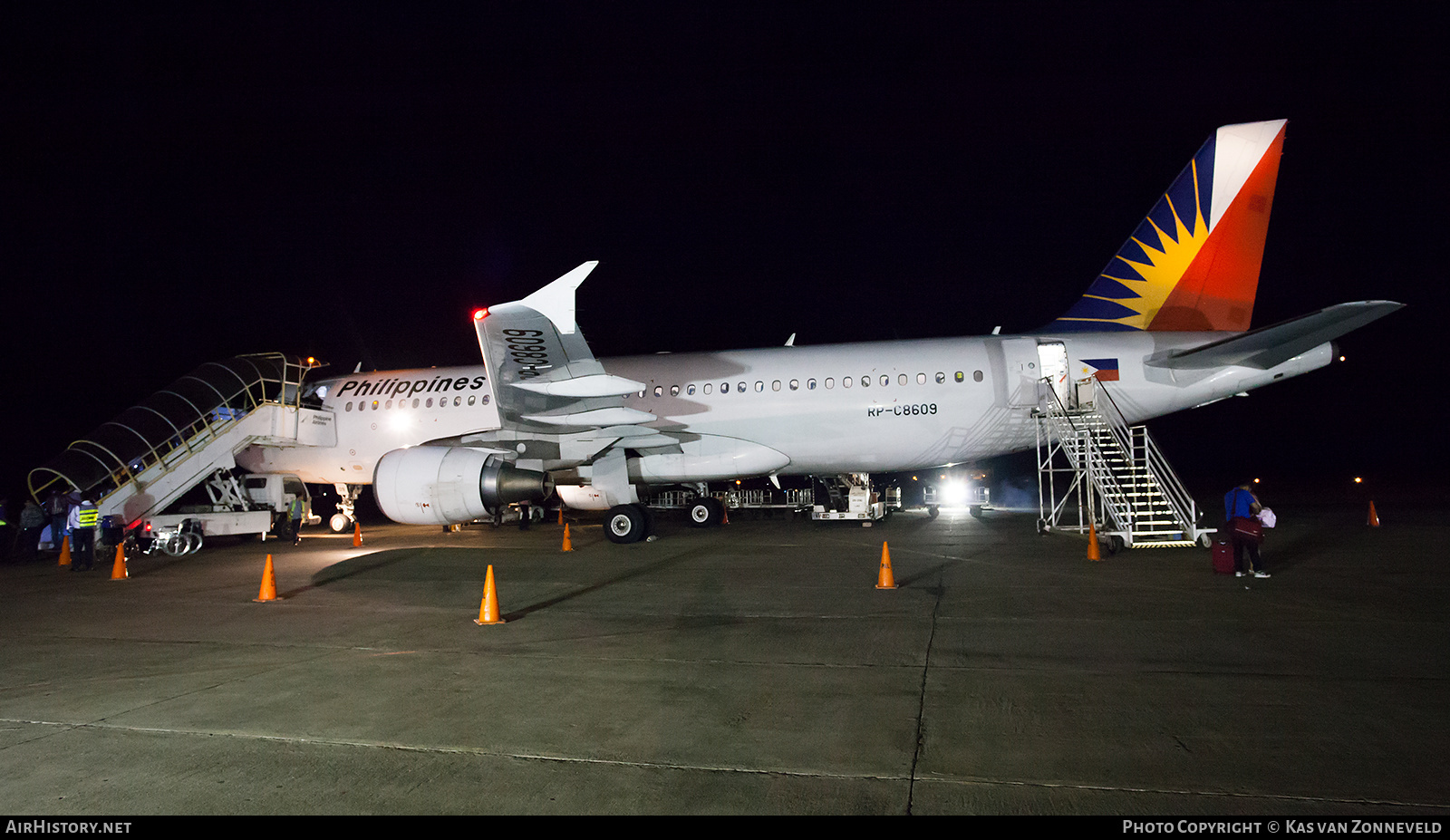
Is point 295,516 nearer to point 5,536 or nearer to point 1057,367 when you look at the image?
point 5,536

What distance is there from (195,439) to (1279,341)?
770 inches

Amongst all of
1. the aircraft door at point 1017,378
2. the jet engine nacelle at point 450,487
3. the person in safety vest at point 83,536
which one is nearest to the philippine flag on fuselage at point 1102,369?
the aircraft door at point 1017,378

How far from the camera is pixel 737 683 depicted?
5.31 m

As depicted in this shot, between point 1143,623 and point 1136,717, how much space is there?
281 centimetres

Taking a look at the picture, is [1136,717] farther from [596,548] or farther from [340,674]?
[596,548]

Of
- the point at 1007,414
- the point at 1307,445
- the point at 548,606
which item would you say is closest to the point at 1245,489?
the point at 1007,414

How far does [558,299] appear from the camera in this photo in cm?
1175

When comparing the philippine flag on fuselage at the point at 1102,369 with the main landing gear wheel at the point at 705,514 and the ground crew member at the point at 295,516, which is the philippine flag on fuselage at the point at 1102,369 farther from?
the ground crew member at the point at 295,516

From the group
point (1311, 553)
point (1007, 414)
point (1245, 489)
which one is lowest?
point (1311, 553)

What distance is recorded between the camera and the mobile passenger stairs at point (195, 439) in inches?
588

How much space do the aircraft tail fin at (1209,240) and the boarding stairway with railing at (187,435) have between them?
54.9ft

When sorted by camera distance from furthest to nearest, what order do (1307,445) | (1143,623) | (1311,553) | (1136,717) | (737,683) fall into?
(1307,445), (1311,553), (1143,623), (737,683), (1136,717)

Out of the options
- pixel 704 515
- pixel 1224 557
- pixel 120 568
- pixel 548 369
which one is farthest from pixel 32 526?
pixel 1224 557

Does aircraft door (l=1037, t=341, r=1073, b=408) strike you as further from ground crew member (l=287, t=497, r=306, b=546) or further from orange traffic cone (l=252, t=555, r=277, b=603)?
ground crew member (l=287, t=497, r=306, b=546)
